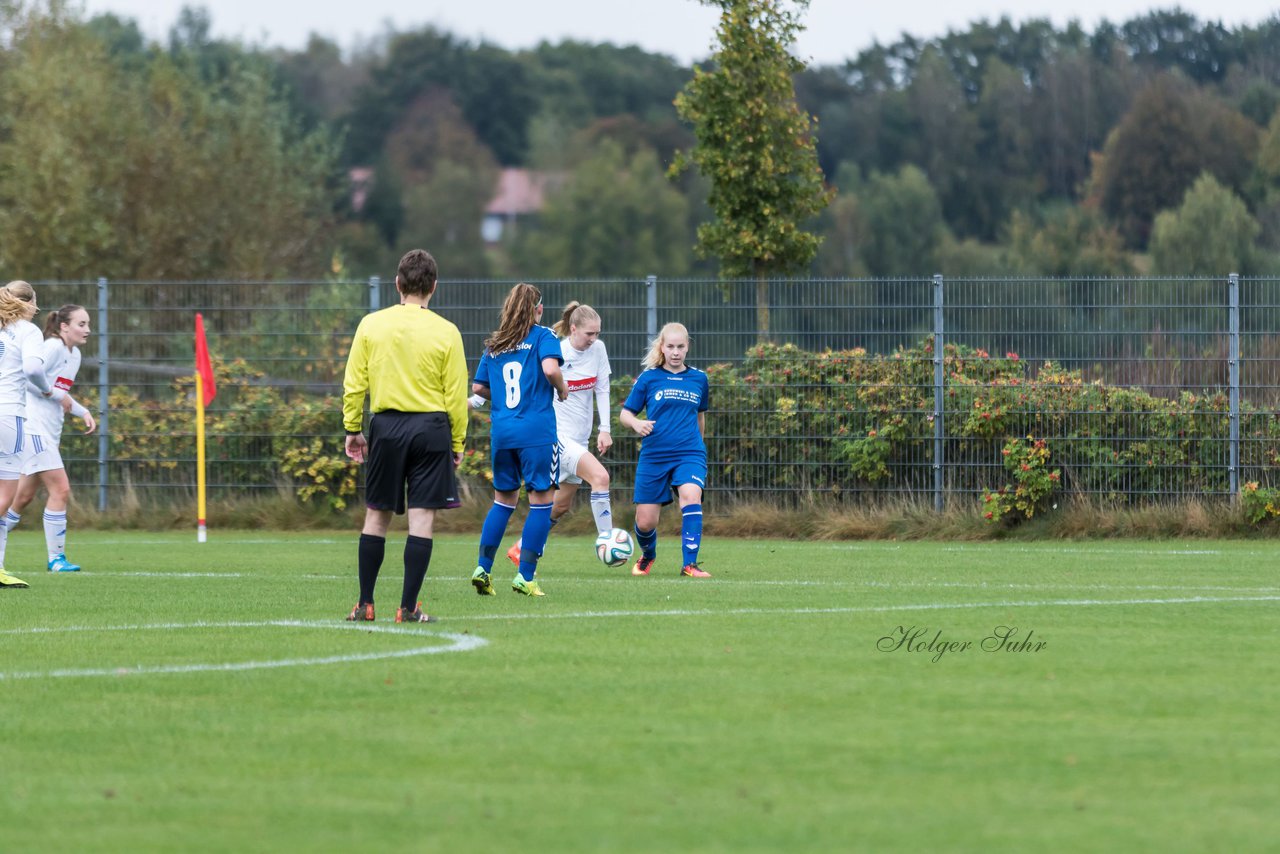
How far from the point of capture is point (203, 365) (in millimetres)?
17938

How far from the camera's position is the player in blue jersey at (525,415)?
11.0 m

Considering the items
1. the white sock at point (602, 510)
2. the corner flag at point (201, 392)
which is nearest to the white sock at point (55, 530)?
the corner flag at point (201, 392)

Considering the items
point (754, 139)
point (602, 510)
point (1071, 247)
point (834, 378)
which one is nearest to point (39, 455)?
point (602, 510)

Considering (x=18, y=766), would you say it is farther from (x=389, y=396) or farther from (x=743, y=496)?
(x=743, y=496)

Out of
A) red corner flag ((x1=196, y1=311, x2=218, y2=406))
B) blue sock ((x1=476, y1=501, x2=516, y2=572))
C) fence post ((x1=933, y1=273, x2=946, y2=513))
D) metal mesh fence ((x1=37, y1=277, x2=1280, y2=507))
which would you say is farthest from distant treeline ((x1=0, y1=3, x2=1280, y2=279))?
blue sock ((x1=476, y1=501, x2=516, y2=572))

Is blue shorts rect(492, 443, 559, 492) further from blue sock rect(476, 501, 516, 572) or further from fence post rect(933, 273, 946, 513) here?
fence post rect(933, 273, 946, 513)

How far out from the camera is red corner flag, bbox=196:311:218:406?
1753 centimetres

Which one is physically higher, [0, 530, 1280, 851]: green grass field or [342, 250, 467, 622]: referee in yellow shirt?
[342, 250, 467, 622]: referee in yellow shirt

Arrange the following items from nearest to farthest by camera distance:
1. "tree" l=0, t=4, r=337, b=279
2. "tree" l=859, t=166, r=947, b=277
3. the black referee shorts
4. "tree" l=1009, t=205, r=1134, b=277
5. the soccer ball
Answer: the black referee shorts < the soccer ball < "tree" l=0, t=4, r=337, b=279 < "tree" l=1009, t=205, r=1134, b=277 < "tree" l=859, t=166, r=947, b=277

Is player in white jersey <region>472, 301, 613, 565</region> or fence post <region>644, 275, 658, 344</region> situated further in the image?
fence post <region>644, 275, 658, 344</region>

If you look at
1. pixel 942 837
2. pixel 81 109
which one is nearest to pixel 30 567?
pixel 942 837

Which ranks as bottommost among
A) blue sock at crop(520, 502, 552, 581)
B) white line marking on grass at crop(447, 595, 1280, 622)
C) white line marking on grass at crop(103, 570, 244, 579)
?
white line marking on grass at crop(103, 570, 244, 579)

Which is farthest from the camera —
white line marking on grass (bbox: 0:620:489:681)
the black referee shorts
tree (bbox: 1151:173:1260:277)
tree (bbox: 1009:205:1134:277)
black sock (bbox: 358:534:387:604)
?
tree (bbox: 1009:205:1134:277)

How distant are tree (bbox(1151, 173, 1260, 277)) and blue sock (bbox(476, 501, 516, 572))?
133 ft
